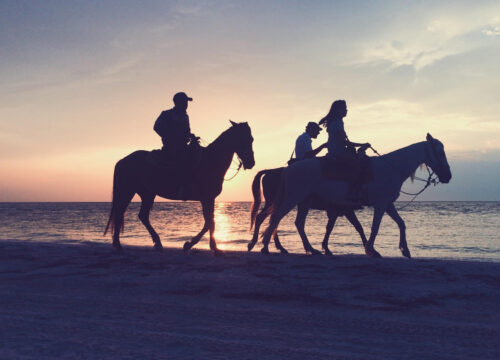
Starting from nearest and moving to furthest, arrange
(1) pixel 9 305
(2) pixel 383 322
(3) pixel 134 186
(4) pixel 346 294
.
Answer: (2) pixel 383 322 < (1) pixel 9 305 < (4) pixel 346 294 < (3) pixel 134 186

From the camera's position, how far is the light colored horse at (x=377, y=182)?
9.84 metres

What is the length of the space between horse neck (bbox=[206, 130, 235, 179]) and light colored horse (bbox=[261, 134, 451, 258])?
1.35m

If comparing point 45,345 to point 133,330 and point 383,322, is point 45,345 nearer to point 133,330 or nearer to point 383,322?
point 133,330

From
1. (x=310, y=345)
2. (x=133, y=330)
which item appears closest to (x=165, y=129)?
(x=133, y=330)

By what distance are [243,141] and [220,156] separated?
62cm

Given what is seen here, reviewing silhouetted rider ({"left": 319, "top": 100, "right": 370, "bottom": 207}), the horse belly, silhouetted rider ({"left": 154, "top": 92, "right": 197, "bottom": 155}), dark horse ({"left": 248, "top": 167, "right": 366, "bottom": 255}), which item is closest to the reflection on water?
dark horse ({"left": 248, "top": 167, "right": 366, "bottom": 255})

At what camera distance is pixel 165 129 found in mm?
10023

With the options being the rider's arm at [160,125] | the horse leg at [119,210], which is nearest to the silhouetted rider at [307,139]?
the rider's arm at [160,125]

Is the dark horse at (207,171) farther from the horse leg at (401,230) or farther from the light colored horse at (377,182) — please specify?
the horse leg at (401,230)

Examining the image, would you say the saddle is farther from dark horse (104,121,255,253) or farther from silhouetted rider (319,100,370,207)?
dark horse (104,121,255,253)

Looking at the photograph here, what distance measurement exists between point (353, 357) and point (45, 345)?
98.1 inches

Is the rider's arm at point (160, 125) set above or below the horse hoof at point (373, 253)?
above

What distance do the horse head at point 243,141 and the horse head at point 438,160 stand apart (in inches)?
161

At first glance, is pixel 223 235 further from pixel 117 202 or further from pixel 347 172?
pixel 347 172
